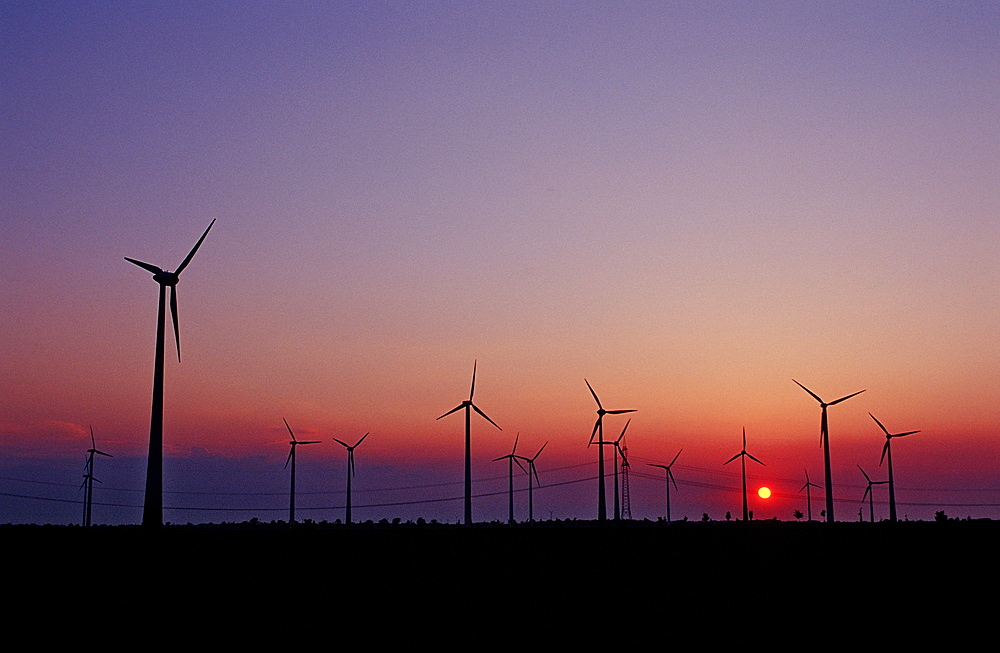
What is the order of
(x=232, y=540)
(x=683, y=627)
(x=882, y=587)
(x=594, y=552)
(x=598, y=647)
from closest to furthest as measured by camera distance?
(x=598, y=647) → (x=683, y=627) → (x=882, y=587) → (x=594, y=552) → (x=232, y=540)

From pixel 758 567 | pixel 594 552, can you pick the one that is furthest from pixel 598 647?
pixel 594 552

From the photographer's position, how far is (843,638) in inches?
1800

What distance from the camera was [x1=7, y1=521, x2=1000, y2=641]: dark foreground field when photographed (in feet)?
163

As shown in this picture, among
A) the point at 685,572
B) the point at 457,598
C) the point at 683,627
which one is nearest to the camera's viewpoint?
the point at 683,627

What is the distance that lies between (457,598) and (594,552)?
107 ft

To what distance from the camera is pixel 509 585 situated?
63.6 meters

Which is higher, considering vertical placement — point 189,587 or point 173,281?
point 173,281

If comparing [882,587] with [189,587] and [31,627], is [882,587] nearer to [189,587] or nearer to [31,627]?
[189,587]

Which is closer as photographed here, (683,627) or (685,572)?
(683,627)

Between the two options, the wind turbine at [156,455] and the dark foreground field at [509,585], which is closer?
the dark foreground field at [509,585]

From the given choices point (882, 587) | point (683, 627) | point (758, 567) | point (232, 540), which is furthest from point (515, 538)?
point (683, 627)

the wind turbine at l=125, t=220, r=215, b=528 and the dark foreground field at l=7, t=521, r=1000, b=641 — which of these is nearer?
the dark foreground field at l=7, t=521, r=1000, b=641

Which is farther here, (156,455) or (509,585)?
(156,455)

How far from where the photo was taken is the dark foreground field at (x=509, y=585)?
4969 cm
